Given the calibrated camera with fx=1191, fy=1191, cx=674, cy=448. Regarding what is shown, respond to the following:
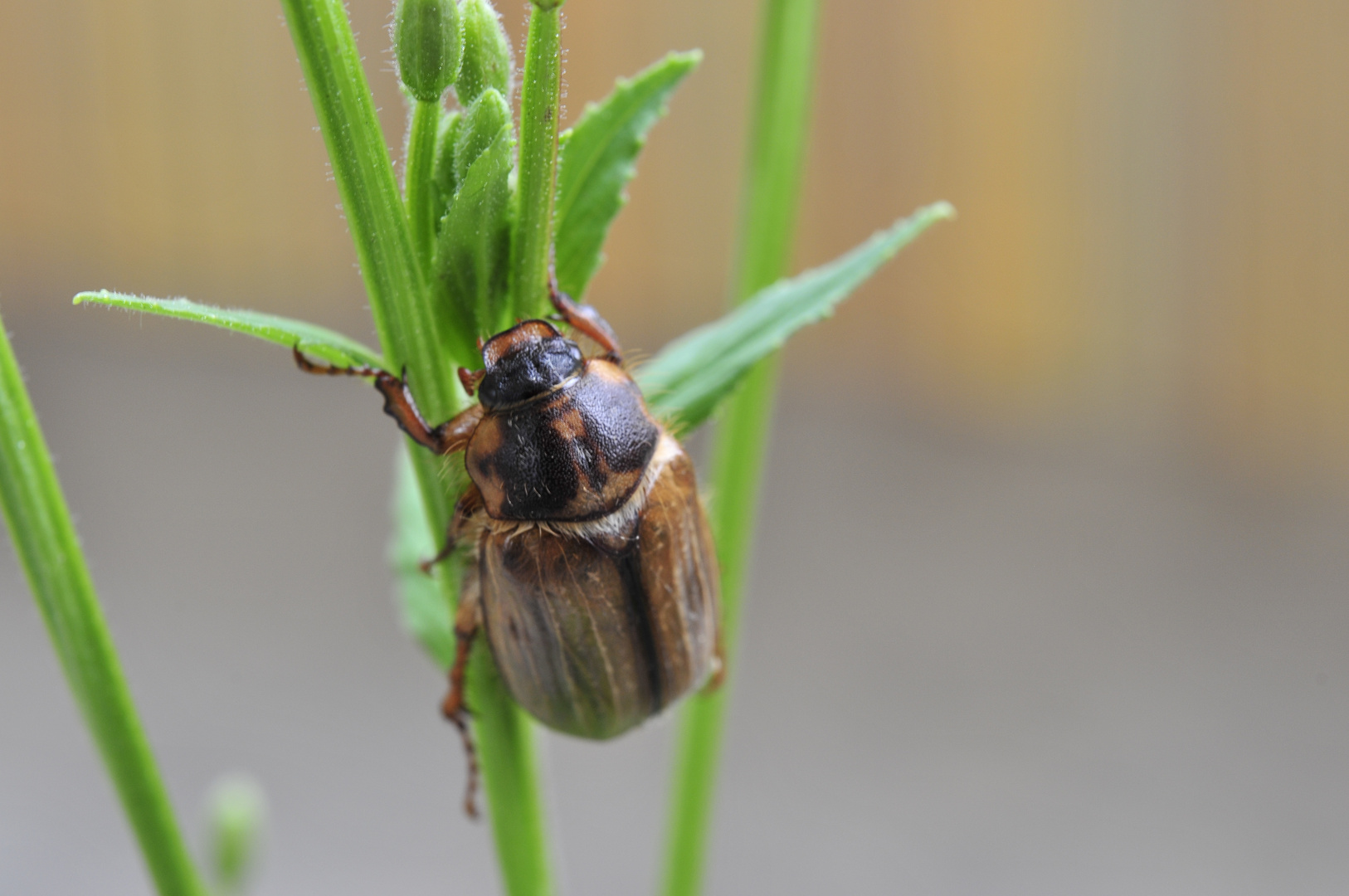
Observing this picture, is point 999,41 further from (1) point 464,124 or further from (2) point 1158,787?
(1) point 464,124

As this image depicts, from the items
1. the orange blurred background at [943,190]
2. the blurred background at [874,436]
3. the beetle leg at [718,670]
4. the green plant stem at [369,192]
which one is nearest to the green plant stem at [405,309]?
the green plant stem at [369,192]

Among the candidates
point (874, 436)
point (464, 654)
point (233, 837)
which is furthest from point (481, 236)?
point (874, 436)

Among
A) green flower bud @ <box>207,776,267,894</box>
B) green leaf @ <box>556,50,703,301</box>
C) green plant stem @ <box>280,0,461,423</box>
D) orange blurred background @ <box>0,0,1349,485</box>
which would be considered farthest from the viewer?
orange blurred background @ <box>0,0,1349,485</box>

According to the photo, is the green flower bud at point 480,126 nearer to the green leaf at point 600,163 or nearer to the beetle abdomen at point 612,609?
the green leaf at point 600,163

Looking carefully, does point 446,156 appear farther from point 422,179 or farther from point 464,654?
point 464,654

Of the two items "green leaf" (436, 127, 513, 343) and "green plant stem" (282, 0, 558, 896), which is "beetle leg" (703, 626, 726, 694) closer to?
"green plant stem" (282, 0, 558, 896)

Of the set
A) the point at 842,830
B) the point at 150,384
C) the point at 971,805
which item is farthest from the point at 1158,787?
the point at 150,384

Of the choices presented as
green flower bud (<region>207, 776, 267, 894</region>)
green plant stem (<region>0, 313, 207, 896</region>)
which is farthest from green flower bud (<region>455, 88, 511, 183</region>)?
green flower bud (<region>207, 776, 267, 894</region>)
